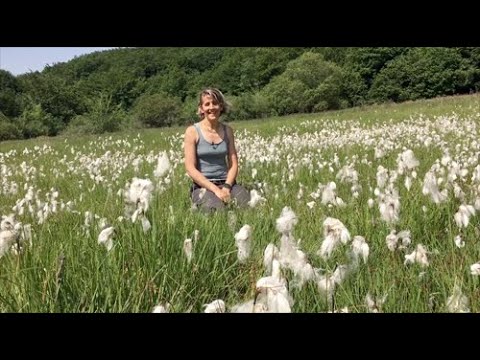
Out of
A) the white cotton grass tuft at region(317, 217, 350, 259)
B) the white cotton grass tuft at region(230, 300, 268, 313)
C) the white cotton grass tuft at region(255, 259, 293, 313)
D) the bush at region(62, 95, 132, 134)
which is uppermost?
the bush at region(62, 95, 132, 134)

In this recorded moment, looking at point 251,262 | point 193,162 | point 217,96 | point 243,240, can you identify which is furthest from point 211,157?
point 243,240

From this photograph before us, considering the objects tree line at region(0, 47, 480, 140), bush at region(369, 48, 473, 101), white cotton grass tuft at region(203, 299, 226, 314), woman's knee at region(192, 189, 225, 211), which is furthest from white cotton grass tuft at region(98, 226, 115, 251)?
bush at region(369, 48, 473, 101)

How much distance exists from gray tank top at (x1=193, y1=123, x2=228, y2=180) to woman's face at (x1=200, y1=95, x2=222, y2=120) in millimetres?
214

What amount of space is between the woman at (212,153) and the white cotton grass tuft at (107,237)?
8.59ft

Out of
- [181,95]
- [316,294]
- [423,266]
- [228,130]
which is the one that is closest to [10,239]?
[316,294]

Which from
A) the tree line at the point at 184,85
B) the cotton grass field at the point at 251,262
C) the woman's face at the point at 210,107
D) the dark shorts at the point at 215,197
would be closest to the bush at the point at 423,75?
the tree line at the point at 184,85

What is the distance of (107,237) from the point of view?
2811 mm

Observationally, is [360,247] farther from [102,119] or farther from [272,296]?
[102,119]

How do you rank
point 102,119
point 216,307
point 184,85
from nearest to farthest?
point 216,307 < point 184,85 < point 102,119

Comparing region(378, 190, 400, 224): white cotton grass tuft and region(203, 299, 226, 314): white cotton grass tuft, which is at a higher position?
region(378, 190, 400, 224): white cotton grass tuft

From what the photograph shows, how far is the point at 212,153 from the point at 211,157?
0.06 m

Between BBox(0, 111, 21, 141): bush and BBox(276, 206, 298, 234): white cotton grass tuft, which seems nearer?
BBox(276, 206, 298, 234): white cotton grass tuft

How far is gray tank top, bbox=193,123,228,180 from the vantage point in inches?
235

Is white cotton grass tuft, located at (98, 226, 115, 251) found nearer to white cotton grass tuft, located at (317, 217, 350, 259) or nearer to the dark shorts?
white cotton grass tuft, located at (317, 217, 350, 259)
